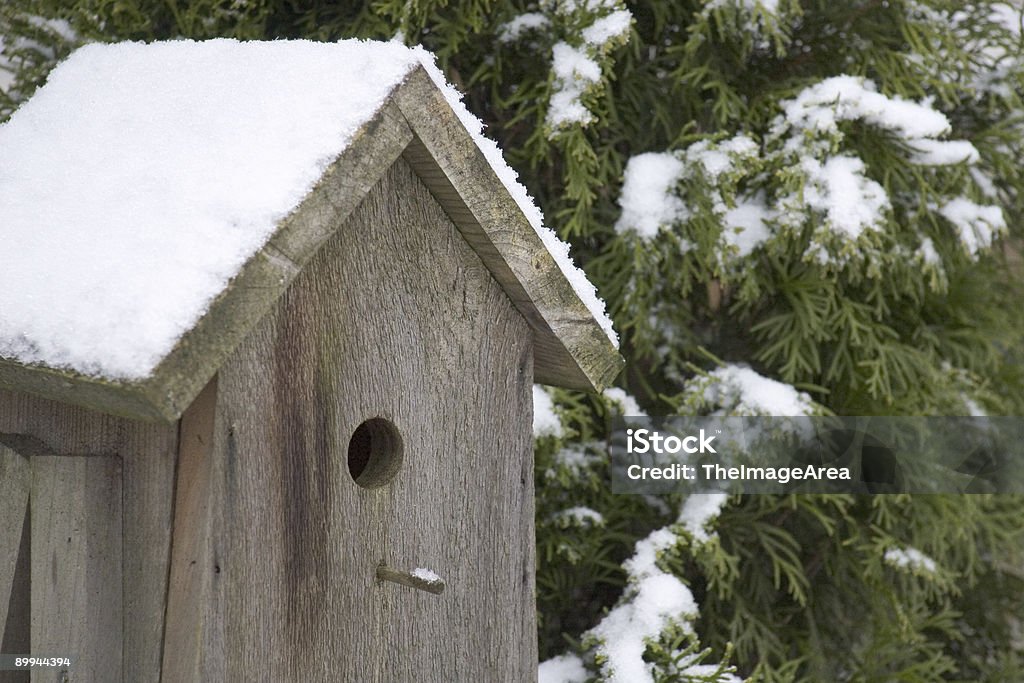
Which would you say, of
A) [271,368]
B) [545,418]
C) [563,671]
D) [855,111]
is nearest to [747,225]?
[855,111]

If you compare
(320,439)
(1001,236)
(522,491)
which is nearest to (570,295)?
(522,491)

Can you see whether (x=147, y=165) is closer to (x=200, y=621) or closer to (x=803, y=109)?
(x=200, y=621)

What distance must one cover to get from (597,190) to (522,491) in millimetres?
1187

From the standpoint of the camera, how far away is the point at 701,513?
229 centimetres

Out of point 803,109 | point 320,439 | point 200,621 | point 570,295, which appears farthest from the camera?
point 803,109

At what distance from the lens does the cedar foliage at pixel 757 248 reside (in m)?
2.25

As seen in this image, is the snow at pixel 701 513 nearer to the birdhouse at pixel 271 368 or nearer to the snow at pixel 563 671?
the snow at pixel 563 671

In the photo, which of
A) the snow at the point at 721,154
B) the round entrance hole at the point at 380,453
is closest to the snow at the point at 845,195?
the snow at the point at 721,154

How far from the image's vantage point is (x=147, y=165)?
4.01ft

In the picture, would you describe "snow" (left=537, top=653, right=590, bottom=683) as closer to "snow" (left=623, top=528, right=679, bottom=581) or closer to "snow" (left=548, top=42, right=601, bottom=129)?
"snow" (left=623, top=528, right=679, bottom=581)

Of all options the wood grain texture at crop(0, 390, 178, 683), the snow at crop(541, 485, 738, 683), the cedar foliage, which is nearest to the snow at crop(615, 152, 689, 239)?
the cedar foliage

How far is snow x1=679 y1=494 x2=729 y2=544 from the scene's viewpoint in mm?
2248

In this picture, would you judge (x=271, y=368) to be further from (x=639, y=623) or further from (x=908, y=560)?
(x=908, y=560)

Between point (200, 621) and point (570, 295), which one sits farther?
point (570, 295)
